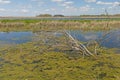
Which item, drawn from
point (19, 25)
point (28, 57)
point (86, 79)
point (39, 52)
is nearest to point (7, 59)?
point (28, 57)

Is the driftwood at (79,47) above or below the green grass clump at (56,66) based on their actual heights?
above

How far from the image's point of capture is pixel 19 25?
36.4 m

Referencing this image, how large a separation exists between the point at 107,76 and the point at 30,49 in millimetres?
7019

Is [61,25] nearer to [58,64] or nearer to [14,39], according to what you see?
[14,39]

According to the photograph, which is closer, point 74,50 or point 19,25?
point 74,50

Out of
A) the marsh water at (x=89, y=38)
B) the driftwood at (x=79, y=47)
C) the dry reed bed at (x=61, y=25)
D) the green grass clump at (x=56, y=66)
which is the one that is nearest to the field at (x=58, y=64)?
the green grass clump at (x=56, y=66)

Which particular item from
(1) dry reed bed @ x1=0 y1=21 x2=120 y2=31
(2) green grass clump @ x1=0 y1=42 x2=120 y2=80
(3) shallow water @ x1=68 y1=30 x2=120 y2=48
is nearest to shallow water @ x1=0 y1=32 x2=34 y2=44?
(3) shallow water @ x1=68 y1=30 x2=120 y2=48

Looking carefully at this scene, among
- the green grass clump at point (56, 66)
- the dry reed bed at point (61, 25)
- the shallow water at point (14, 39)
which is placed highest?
the dry reed bed at point (61, 25)

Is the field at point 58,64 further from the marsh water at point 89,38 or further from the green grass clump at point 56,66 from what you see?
the marsh water at point 89,38

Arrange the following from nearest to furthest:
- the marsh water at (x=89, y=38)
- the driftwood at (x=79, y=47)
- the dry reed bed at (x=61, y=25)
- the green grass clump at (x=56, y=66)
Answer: the green grass clump at (x=56, y=66)
the driftwood at (x=79, y=47)
the marsh water at (x=89, y=38)
the dry reed bed at (x=61, y=25)

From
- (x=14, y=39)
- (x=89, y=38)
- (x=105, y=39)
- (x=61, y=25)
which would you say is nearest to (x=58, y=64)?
(x=105, y=39)

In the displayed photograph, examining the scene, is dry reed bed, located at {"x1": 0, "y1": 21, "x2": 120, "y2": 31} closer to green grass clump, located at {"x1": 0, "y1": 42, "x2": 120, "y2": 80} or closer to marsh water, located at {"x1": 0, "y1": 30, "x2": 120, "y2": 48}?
marsh water, located at {"x1": 0, "y1": 30, "x2": 120, "y2": 48}

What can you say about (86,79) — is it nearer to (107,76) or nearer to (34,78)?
(107,76)

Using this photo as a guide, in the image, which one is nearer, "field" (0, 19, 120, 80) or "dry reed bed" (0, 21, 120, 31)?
"field" (0, 19, 120, 80)
